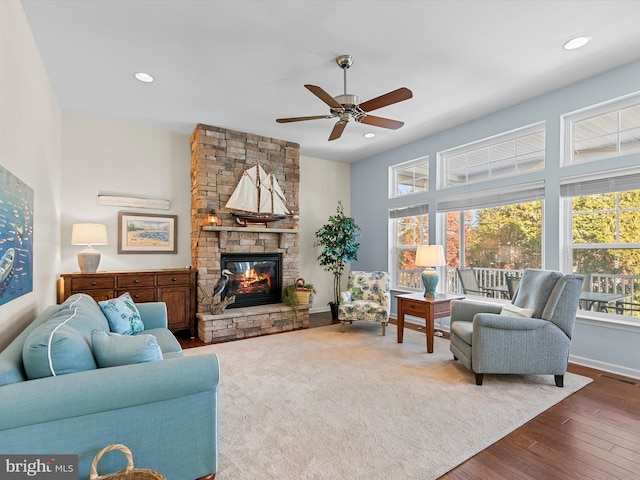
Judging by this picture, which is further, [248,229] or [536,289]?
[248,229]

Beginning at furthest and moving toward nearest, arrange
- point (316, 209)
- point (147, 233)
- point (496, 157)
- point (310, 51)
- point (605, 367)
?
1. point (316, 209)
2. point (147, 233)
3. point (496, 157)
4. point (605, 367)
5. point (310, 51)

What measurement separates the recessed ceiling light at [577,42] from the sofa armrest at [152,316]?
4435mm

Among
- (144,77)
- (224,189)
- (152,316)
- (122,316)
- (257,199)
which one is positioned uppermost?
(144,77)

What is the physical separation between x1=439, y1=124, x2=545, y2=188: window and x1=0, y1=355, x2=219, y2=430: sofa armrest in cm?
425

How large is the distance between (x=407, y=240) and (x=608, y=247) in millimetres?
2767

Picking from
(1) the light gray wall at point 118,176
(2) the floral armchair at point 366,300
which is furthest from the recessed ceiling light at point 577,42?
(1) the light gray wall at point 118,176

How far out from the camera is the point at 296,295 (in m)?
5.12

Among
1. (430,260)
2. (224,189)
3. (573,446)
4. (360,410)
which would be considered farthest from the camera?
(224,189)

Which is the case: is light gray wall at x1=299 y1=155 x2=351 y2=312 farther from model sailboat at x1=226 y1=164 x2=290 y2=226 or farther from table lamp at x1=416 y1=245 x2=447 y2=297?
table lamp at x1=416 y1=245 x2=447 y2=297

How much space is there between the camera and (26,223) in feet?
7.89

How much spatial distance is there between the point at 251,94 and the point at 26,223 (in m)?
2.45

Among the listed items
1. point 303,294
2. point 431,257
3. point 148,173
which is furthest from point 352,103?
point 148,173

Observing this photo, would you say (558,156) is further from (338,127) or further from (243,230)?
(243,230)

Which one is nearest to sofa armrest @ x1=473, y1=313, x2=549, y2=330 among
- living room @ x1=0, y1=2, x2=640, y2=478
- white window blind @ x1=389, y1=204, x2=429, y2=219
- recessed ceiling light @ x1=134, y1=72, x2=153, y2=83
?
living room @ x1=0, y1=2, x2=640, y2=478
